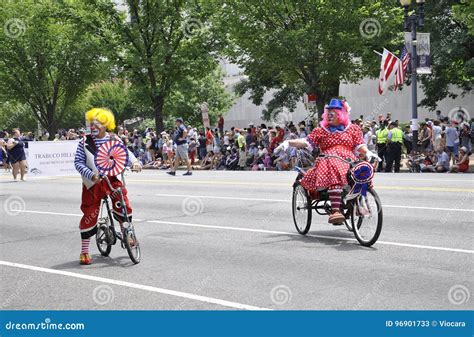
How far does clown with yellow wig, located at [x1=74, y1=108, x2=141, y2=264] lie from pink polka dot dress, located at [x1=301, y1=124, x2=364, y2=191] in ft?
8.30

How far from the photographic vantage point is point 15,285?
26.2 ft

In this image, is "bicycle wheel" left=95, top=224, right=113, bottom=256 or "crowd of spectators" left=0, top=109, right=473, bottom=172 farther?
"crowd of spectators" left=0, top=109, right=473, bottom=172

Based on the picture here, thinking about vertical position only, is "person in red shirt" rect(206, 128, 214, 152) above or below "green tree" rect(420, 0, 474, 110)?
below

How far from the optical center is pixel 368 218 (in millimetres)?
9039

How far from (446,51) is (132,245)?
98.1ft

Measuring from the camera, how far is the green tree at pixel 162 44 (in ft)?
125

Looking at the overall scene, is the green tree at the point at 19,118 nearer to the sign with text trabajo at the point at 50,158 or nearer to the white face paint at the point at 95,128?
the sign with text trabajo at the point at 50,158

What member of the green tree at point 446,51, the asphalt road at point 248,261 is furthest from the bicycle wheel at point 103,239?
the green tree at point 446,51

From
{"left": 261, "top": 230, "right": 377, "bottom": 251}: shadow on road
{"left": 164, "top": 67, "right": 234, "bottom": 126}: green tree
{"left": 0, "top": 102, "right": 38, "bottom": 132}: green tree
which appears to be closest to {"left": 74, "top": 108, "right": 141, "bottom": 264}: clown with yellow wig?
{"left": 261, "top": 230, "right": 377, "bottom": 251}: shadow on road

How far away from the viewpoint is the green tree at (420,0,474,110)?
3569 cm

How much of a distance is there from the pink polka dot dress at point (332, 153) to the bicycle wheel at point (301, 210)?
45 centimetres

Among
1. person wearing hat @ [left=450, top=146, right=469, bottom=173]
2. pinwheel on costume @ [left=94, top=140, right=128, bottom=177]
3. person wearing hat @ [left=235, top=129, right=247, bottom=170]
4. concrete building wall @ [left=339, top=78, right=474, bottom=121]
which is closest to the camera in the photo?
pinwheel on costume @ [left=94, top=140, right=128, bottom=177]

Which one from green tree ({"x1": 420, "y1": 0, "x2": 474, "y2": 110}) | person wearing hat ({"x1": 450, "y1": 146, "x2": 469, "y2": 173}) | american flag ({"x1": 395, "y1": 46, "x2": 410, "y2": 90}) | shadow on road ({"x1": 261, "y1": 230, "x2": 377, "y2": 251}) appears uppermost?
green tree ({"x1": 420, "y1": 0, "x2": 474, "y2": 110})

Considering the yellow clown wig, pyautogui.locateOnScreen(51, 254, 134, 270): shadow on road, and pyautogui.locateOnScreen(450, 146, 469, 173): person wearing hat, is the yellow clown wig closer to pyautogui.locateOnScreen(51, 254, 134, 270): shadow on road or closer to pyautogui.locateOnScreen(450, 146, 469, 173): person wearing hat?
pyautogui.locateOnScreen(51, 254, 134, 270): shadow on road
